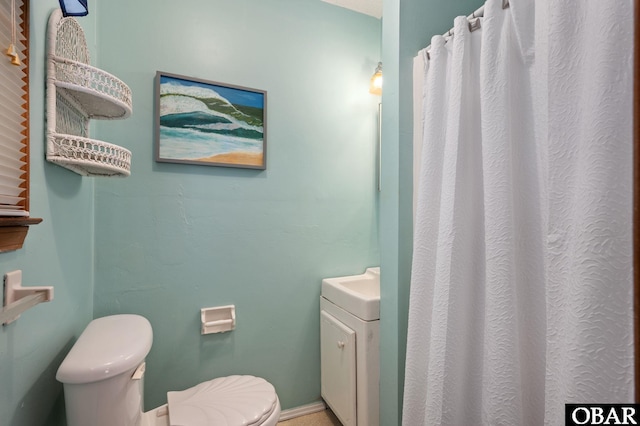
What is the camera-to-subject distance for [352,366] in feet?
4.39

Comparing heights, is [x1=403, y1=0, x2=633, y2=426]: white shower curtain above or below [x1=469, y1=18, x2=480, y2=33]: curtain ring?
below

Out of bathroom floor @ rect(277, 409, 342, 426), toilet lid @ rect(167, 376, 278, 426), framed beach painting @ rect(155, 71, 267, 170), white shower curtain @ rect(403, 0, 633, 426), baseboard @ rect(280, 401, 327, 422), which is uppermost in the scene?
framed beach painting @ rect(155, 71, 267, 170)

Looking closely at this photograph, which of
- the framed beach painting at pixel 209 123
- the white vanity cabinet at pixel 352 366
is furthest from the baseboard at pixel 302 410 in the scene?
the framed beach painting at pixel 209 123

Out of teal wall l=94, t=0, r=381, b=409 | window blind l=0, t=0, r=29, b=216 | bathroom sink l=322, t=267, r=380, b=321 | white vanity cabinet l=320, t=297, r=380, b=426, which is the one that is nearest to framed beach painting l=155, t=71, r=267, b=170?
teal wall l=94, t=0, r=381, b=409

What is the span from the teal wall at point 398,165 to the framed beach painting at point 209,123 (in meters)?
0.75

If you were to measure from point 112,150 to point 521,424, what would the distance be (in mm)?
1449

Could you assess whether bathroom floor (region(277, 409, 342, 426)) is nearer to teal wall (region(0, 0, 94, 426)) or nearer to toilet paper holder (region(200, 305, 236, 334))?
toilet paper holder (region(200, 305, 236, 334))

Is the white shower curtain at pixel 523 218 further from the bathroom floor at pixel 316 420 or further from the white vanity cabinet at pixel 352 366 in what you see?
the bathroom floor at pixel 316 420

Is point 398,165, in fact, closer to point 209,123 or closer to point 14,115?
point 209,123

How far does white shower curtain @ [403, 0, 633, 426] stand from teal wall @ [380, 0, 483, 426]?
2.4 inches

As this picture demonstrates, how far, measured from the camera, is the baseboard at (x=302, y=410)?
→ 1623 mm

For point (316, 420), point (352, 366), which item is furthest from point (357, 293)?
point (316, 420)

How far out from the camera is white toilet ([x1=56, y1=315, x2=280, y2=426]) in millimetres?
757

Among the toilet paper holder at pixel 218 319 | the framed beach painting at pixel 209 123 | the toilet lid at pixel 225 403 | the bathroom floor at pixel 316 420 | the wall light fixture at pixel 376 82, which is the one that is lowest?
the bathroom floor at pixel 316 420
